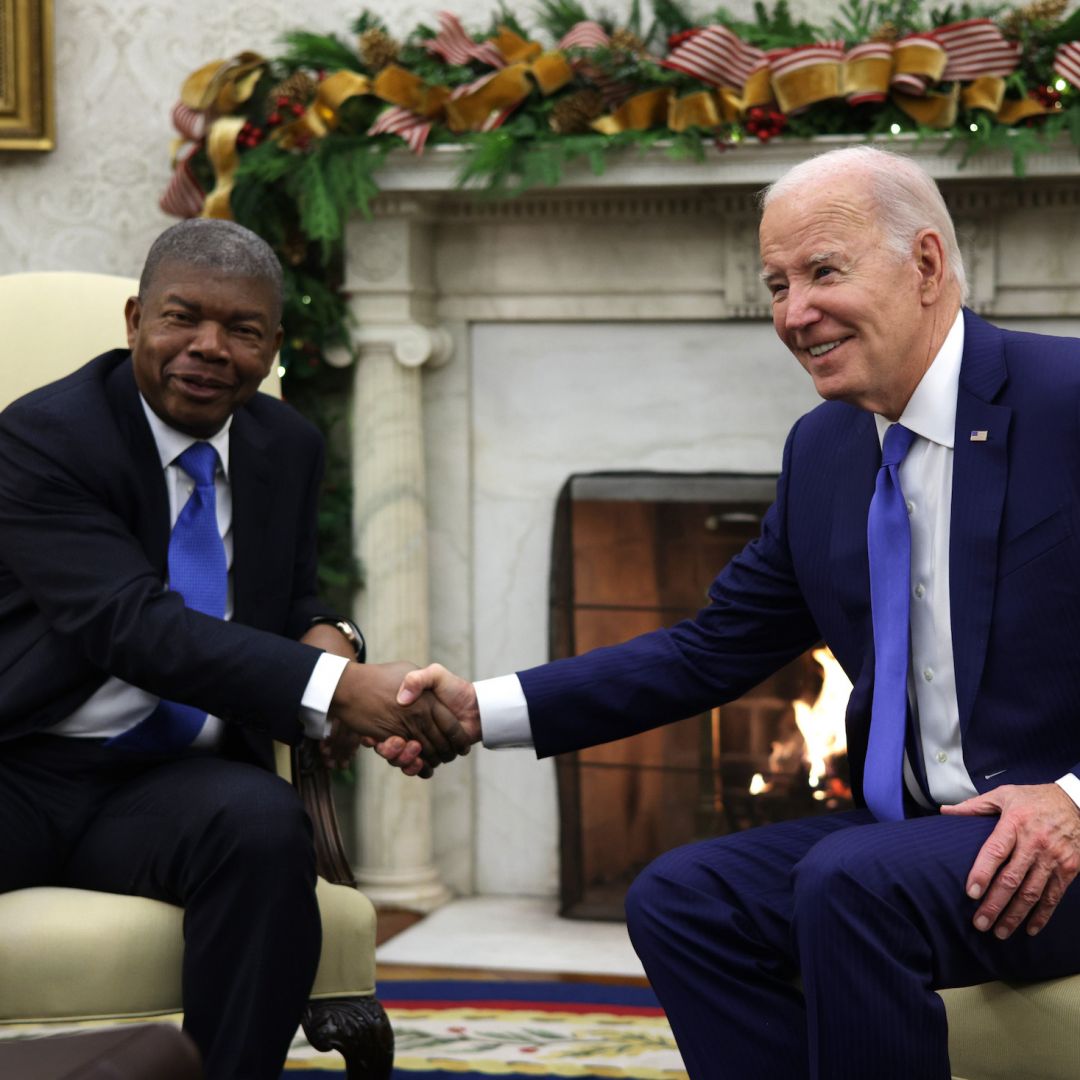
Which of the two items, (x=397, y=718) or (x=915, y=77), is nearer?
(x=397, y=718)

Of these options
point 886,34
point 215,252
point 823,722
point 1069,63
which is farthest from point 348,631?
point 1069,63

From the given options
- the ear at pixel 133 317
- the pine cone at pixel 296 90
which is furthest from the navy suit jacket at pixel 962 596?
the pine cone at pixel 296 90

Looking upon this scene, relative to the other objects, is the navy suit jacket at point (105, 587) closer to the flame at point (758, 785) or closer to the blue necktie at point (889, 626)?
the blue necktie at point (889, 626)

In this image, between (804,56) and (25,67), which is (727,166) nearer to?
(804,56)

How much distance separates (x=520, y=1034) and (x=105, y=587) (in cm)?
124

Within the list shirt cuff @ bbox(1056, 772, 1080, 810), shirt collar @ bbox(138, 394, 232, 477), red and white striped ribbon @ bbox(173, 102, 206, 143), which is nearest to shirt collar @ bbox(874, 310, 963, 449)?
shirt cuff @ bbox(1056, 772, 1080, 810)

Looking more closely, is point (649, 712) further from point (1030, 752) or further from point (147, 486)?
point (147, 486)

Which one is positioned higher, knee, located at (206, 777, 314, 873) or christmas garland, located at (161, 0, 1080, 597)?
christmas garland, located at (161, 0, 1080, 597)

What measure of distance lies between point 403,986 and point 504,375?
4.57 feet

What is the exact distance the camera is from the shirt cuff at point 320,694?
232 cm

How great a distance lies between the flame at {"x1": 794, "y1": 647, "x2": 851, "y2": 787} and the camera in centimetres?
376

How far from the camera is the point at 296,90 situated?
365 cm

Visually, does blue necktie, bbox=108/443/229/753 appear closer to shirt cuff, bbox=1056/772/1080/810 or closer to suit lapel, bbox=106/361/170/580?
suit lapel, bbox=106/361/170/580

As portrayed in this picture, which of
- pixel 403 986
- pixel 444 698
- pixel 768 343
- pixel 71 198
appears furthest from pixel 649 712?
pixel 71 198
